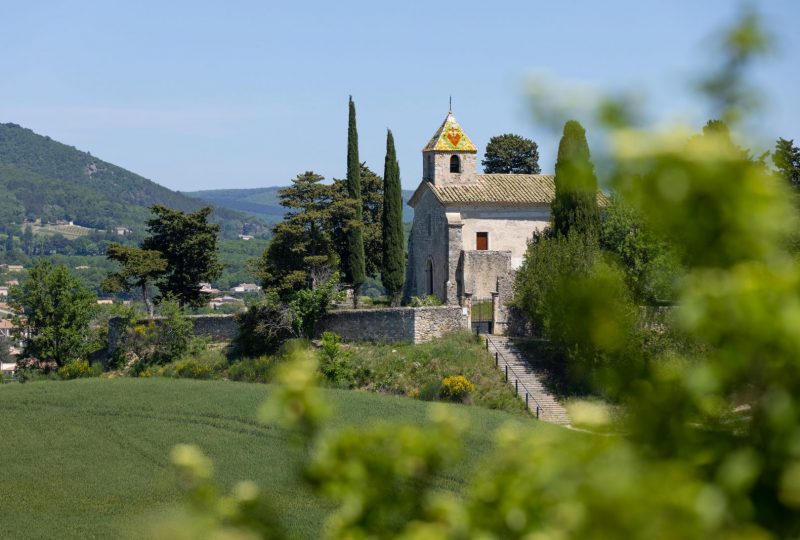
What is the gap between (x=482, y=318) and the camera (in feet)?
125

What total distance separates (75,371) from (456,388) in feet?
52.4

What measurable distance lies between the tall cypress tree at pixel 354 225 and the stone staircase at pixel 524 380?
6141mm

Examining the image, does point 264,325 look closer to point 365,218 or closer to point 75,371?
point 75,371

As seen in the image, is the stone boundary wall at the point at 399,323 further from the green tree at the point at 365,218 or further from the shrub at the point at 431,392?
the green tree at the point at 365,218

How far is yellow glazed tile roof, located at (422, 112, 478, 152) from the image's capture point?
40.4 meters

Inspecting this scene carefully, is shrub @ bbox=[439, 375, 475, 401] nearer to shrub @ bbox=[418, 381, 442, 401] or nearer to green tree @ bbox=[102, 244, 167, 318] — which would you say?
shrub @ bbox=[418, 381, 442, 401]

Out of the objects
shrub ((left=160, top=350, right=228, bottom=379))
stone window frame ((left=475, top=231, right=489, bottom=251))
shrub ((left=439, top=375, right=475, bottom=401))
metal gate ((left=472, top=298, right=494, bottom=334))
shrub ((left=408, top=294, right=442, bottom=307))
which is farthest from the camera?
stone window frame ((left=475, top=231, right=489, bottom=251))

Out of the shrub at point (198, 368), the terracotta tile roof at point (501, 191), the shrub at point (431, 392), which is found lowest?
the shrub at point (431, 392)

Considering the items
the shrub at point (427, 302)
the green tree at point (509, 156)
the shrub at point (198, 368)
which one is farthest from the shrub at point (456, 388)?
the green tree at point (509, 156)

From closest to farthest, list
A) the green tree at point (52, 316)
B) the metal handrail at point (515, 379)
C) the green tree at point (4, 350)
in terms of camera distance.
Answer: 1. the metal handrail at point (515, 379)
2. the green tree at point (52, 316)
3. the green tree at point (4, 350)

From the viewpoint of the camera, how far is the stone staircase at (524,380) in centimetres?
3269

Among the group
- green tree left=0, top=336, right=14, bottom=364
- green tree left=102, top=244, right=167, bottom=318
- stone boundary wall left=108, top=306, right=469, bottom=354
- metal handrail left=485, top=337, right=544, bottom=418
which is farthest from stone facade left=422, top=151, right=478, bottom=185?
green tree left=0, top=336, right=14, bottom=364

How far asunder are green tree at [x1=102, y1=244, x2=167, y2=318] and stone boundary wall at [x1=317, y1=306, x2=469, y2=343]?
23.8 feet

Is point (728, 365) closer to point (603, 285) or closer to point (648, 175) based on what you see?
point (648, 175)
